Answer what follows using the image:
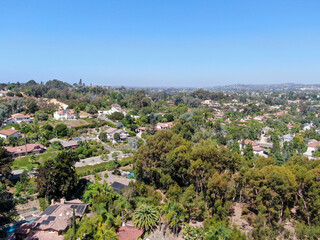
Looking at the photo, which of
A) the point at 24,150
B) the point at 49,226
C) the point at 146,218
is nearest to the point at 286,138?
the point at 146,218

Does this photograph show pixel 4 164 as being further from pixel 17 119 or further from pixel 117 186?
pixel 17 119

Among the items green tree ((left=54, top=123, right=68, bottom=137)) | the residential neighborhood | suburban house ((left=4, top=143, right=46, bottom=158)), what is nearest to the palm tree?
the residential neighborhood

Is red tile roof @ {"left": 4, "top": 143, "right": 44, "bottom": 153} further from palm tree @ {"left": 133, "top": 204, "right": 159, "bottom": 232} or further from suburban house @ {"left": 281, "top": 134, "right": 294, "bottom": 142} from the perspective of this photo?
suburban house @ {"left": 281, "top": 134, "right": 294, "bottom": 142}

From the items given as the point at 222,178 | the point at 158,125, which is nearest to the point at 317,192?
the point at 222,178

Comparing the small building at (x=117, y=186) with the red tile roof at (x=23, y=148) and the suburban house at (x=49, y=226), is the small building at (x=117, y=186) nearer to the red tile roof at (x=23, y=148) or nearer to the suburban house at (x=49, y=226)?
the suburban house at (x=49, y=226)

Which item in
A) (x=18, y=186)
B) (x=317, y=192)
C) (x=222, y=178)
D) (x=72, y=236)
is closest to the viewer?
(x=72, y=236)

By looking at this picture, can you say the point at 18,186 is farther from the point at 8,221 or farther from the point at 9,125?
the point at 9,125
